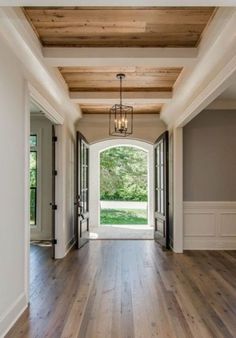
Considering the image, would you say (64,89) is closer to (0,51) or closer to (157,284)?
(0,51)

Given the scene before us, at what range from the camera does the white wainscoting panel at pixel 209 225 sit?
5984 millimetres

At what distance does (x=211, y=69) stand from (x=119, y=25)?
1198 millimetres

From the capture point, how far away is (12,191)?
2.95 meters

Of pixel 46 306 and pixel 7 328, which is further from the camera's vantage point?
pixel 46 306

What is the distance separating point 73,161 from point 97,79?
7.63ft

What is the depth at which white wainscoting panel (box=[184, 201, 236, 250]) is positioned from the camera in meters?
5.98

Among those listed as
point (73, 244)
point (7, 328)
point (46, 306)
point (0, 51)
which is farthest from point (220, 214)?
point (0, 51)

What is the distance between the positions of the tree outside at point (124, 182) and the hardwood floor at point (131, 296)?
20.7 feet

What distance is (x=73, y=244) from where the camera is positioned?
21.0 ft

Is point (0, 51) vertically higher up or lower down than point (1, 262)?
higher up

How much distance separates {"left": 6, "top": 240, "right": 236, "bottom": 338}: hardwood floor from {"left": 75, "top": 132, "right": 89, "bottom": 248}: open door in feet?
2.02

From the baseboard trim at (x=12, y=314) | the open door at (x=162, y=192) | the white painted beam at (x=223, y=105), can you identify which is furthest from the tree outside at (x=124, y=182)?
the baseboard trim at (x=12, y=314)

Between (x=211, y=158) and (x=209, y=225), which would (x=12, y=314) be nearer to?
(x=209, y=225)

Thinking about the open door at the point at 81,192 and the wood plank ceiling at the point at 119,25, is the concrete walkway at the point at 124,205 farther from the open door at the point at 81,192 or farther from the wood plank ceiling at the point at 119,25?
the wood plank ceiling at the point at 119,25
